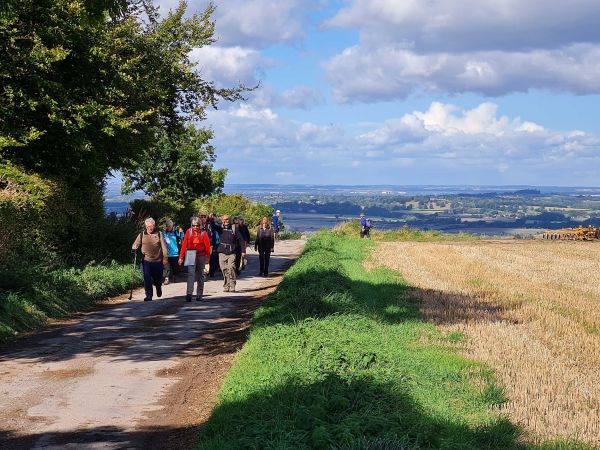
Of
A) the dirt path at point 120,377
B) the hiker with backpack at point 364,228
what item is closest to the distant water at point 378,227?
the hiker with backpack at point 364,228

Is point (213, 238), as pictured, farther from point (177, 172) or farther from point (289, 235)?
point (289, 235)

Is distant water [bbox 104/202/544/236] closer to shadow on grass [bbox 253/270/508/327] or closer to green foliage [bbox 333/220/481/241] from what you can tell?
green foliage [bbox 333/220/481/241]

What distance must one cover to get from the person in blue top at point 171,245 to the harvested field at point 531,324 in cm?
650

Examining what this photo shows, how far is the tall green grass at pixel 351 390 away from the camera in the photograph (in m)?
6.50

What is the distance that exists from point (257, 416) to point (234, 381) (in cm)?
192

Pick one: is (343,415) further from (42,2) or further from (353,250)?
(353,250)

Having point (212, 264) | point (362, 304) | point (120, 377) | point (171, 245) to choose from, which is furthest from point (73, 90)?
point (120, 377)

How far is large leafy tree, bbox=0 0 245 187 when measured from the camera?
18.2 m

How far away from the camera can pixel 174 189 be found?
1726 inches

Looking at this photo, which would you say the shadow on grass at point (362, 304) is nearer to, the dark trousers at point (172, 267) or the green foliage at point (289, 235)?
the dark trousers at point (172, 267)

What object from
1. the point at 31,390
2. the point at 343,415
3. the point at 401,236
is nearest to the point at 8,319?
the point at 31,390

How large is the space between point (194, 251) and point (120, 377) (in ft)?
26.5

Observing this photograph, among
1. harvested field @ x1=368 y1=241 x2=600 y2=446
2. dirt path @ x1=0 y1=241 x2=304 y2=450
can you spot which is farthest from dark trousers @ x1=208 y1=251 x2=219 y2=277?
dirt path @ x1=0 y1=241 x2=304 y2=450

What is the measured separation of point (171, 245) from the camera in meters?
20.8
